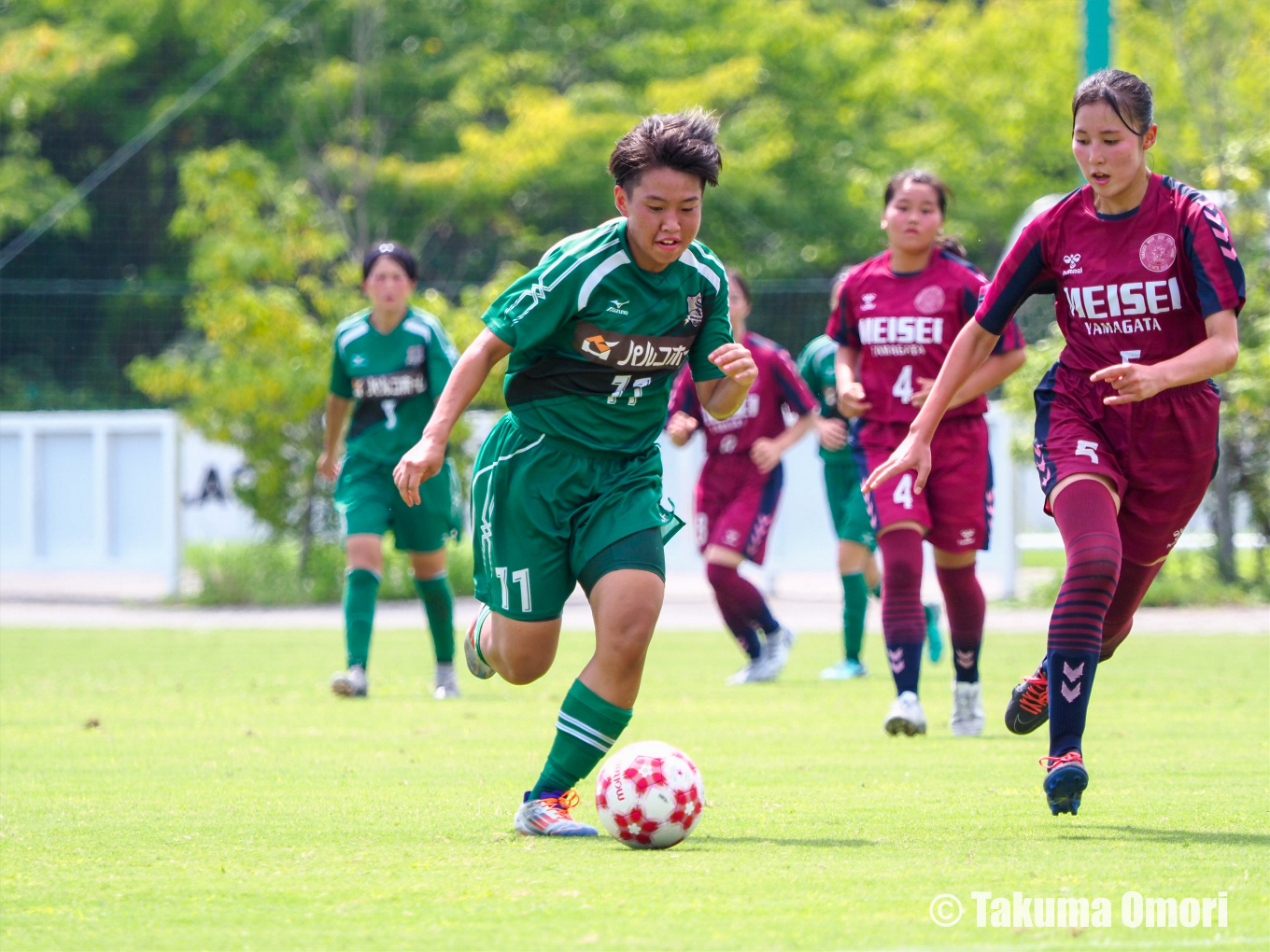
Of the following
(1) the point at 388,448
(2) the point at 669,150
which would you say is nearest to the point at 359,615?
(1) the point at 388,448

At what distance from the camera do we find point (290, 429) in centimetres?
1720

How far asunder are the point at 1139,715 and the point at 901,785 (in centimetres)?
275

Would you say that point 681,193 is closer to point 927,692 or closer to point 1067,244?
point 1067,244

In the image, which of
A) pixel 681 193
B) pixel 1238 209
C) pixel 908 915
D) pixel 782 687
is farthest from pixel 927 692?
pixel 1238 209

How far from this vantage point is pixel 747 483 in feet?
34.0

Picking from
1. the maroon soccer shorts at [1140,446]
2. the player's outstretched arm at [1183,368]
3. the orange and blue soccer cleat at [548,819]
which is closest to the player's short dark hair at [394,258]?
the maroon soccer shorts at [1140,446]

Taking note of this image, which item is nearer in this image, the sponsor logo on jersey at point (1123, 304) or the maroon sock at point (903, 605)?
the sponsor logo on jersey at point (1123, 304)

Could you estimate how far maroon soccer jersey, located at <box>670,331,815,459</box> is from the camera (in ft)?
33.9

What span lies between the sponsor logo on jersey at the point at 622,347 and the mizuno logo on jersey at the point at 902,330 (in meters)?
2.64

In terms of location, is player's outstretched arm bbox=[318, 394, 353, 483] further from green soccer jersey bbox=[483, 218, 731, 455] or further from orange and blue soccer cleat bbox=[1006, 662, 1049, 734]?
orange and blue soccer cleat bbox=[1006, 662, 1049, 734]

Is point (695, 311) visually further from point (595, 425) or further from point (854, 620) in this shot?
point (854, 620)

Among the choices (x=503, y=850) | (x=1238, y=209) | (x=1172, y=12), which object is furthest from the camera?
(x=1172, y=12)

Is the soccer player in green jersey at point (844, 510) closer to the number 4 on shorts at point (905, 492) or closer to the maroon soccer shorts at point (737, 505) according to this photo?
the maroon soccer shorts at point (737, 505)

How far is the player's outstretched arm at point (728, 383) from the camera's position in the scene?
4973 millimetres
